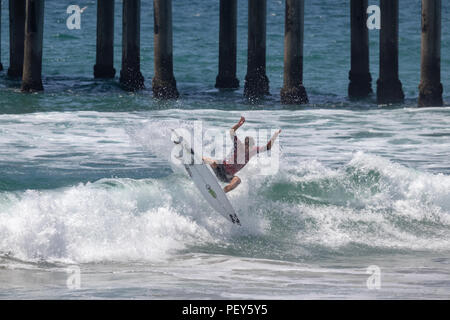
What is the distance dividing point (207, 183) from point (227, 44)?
12.3m

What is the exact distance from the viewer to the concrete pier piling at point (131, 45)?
23391 millimetres

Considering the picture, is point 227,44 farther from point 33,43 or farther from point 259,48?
point 33,43

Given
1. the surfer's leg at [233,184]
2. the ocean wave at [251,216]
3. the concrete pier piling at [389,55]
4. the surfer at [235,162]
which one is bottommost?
the ocean wave at [251,216]

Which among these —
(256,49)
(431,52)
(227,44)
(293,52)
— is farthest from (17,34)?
(431,52)

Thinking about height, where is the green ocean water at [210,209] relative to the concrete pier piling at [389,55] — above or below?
below

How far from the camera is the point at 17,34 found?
84.8 ft

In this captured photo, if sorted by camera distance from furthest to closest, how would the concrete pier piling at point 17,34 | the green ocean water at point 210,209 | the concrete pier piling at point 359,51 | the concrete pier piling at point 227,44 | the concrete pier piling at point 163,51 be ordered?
the concrete pier piling at point 17,34
the concrete pier piling at point 227,44
the concrete pier piling at point 359,51
the concrete pier piling at point 163,51
the green ocean water at point 210,209

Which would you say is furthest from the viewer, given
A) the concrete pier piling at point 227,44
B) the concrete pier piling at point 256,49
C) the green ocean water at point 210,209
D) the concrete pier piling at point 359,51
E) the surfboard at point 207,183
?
the concrete pier piling at point 227,44

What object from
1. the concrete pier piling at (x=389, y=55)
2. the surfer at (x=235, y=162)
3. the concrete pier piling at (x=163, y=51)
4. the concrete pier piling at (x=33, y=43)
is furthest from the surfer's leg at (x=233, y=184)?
the concrete pier piling at (x=33, y=43)

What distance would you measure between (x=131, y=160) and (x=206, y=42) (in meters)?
24.7

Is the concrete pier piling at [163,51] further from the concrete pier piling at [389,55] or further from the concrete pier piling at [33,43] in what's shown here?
the concrete pier piling at [389,55]

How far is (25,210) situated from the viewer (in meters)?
11.4

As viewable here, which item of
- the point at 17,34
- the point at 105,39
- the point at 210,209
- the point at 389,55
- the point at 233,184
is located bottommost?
the point at 210,209

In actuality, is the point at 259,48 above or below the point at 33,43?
below
